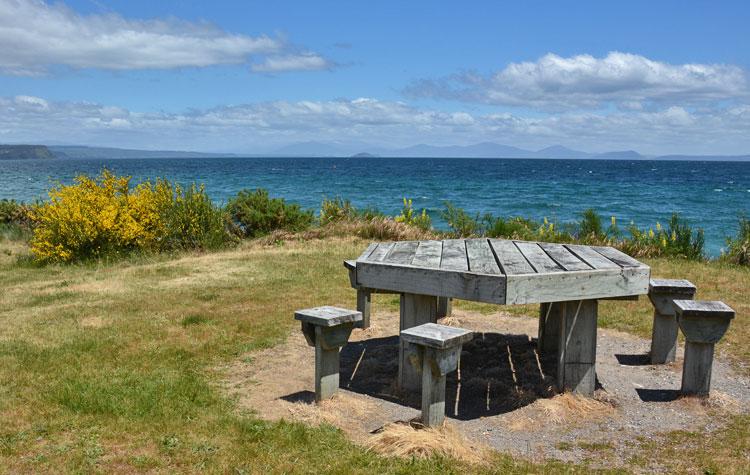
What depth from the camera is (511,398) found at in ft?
16.4

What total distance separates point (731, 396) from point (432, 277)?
260 centimetres

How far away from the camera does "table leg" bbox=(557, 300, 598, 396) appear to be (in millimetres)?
4848

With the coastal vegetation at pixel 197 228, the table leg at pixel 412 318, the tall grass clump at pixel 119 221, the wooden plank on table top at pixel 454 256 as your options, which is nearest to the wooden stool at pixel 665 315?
the wooden plank on table top at pixel 454 256

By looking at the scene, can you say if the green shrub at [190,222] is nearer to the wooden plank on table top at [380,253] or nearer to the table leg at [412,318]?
the wooden plank on table top at [380,253]

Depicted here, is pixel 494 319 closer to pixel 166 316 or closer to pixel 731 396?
pixel 731 396

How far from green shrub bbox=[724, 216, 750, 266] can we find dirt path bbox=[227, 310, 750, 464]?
5.97 metres

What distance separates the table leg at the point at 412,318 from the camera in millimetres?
5055

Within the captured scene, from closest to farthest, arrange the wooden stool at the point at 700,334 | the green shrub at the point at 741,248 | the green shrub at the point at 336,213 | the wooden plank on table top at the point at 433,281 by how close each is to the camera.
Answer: the wooden plank on table top at the point at 433,281, the wooden stool at the point at 700,334, the green shrub at the point at 741,248, the green shrub at the point at 336,213

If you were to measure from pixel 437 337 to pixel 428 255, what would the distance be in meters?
1.34

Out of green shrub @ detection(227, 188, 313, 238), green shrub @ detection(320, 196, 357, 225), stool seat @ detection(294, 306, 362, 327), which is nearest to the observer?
stool seat @ detection(294, 306, 362, 327)

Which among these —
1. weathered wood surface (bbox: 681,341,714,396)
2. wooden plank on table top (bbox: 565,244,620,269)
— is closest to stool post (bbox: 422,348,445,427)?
wooden plank on table top (bbox: 565,244,620,269)

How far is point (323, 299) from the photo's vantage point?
852 cm

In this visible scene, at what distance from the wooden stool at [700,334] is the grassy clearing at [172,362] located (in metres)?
0.44

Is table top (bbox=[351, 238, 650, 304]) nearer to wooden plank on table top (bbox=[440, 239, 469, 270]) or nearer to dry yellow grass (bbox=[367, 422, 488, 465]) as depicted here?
wooden plank on table top (bbox=[440, 239, 469, 270])
